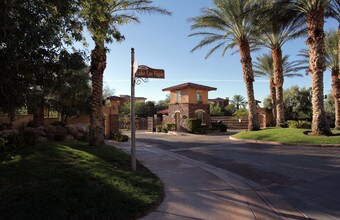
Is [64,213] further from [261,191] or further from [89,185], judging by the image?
[261,191]

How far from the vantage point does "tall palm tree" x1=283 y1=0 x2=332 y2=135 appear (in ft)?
60.2

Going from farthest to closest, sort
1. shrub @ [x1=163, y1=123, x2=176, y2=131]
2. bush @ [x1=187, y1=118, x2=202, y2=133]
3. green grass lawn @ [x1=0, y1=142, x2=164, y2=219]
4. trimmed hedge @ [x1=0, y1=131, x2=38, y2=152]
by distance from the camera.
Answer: shrub @ [x1=163, y1=123, x2=176, y2=131], bush @ [x1=187, y1=118, x2=202, y2=133], trimmed hedge @ [x1=0, y1=131, x2=38, y2=152], green grass lawn @ [x1=0, y1=142, x2=164, y2=219]

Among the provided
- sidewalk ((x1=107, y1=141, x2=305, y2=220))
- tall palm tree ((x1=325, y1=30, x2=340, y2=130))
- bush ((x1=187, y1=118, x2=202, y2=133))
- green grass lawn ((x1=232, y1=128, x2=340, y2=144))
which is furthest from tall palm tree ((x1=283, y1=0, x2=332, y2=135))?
bush ((x1=187, y1=118, x2=202, y2=133))

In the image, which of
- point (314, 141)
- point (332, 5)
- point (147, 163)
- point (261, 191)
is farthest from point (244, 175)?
point (332, 5)

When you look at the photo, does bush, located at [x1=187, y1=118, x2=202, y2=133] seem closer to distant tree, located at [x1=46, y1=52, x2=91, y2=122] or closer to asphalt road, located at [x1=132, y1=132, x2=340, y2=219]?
distant tree, located at [x1=46, y1=52, x2=91, y2=122]

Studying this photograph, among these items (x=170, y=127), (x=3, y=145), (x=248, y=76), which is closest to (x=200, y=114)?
(x=170, y=127)

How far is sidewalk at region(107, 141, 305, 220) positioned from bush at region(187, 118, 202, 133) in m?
23.0

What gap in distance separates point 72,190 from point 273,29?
2332 centimetres

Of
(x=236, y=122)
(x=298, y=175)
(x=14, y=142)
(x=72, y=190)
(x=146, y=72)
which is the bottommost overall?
(x=298, y=175)

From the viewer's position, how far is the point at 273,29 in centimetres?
2467

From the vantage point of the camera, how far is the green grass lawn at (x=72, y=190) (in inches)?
186

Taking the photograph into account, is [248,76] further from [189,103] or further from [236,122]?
[236,122]

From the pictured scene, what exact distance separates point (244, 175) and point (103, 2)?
6.63m

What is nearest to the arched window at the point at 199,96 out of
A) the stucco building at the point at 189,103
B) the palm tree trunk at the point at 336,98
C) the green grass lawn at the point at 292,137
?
the stucco building at the point at 189,103
